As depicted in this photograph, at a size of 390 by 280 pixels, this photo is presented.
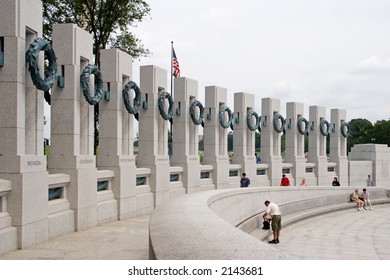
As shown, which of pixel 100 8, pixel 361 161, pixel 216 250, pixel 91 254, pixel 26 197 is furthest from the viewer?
pixel 361 161

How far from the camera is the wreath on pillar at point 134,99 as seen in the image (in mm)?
18812

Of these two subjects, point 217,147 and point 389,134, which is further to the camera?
point 389,134

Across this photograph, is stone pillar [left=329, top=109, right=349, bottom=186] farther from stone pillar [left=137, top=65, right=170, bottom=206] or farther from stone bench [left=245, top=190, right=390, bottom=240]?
stone pillar [left=137, top=65, right=170, bottom=206]

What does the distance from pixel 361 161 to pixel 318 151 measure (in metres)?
5.56

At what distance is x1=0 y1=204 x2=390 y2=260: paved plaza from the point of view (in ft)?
37.3

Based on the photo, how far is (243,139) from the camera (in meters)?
28.4

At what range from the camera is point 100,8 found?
30.6 m

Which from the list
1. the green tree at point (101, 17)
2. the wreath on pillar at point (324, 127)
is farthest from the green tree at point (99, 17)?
the wreath on pillar at point (324, 127)

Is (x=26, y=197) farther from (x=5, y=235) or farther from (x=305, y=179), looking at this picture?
(x=305, y=179)

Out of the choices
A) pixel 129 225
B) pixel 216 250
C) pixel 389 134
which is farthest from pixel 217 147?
pixel 389 134

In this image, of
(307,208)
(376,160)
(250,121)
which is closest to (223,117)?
(250,121)

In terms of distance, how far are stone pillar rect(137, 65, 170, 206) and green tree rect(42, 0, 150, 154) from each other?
9.05 metres

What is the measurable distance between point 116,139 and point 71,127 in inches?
120

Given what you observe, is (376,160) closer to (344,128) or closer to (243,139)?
(344,128)
